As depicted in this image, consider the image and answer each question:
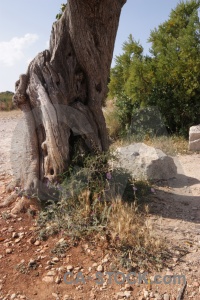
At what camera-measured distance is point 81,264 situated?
9.86 ft

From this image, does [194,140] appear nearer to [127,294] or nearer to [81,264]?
[81,264]

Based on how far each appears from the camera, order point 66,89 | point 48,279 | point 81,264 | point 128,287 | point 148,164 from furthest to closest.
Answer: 1. point 148,164
2. point 66,89
3. point 81,264
4. point 48,279
5. point 128,287

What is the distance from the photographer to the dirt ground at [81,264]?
8.83 feet

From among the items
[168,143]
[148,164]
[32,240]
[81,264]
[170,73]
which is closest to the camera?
[81,264]

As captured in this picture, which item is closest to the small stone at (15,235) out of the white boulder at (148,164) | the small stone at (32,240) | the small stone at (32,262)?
the small stone at (32,240)

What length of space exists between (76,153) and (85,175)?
0.40 m

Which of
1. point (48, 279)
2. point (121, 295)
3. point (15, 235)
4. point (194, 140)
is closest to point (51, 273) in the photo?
point (48, 279)

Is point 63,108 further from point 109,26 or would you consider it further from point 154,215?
point 154,215

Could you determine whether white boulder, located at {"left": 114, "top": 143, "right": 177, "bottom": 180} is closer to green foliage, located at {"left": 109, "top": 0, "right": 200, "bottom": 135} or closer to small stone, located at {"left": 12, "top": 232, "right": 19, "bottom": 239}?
small stone, located at {"left": 12, "top": 232, "right": 19, "bottom": 239}

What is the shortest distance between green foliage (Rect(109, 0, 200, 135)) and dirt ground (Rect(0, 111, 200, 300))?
17.3 ft

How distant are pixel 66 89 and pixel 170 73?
5737 millimetres

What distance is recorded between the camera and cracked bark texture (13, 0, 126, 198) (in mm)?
3862

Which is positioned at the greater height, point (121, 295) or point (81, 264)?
point (81, 264)

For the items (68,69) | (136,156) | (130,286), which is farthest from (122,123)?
(130,286)
